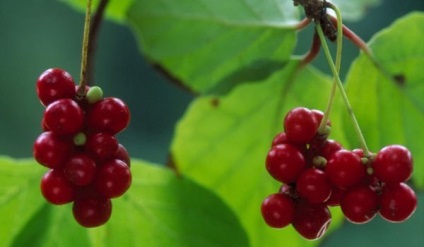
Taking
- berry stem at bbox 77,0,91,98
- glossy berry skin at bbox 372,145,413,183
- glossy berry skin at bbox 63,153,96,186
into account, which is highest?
berry stem at bbox 77,0,91,98

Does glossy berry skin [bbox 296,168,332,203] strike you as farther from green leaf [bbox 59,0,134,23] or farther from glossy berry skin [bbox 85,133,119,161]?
green leaf [bbox 59,0,134,23]

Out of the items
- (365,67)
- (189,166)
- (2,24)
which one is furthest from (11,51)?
(365,67)

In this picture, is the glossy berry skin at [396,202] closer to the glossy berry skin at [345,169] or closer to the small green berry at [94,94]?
the glossy berry skin at [345,169]

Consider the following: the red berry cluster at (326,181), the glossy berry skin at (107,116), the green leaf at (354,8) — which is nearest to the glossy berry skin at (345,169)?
the red berry cluster at (326,181)

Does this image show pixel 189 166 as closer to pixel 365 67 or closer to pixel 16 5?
pixel 365 67

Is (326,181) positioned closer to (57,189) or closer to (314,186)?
(314,186)

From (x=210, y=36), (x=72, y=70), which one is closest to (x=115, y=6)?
(x=210, y=36)

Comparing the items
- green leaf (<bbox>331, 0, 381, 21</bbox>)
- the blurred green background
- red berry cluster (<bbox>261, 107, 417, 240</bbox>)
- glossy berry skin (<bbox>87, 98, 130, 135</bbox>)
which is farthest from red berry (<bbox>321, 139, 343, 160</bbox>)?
the blurred green background
